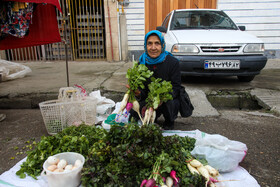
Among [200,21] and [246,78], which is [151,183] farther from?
[200,21]

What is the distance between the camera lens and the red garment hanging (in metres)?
3.54

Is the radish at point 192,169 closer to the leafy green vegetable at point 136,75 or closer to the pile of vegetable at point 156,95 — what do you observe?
the pile of vegetable at point 156,95

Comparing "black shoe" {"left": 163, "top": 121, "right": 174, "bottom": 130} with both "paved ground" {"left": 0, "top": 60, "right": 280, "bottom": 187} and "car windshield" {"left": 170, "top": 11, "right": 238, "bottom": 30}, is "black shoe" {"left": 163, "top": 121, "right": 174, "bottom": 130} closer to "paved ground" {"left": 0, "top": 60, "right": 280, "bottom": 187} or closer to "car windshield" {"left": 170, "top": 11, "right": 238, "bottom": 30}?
"paved ground" {"left": 0, "top": 60, "right": 280, "bottom": 187}

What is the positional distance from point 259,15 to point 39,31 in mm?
7929

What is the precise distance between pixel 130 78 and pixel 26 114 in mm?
2295

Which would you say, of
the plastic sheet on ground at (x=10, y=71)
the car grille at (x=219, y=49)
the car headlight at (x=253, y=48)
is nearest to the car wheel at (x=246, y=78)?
the car headlight at (x=253, y=48)

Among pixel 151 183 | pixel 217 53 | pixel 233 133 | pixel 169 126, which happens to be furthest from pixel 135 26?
pixel 151 183

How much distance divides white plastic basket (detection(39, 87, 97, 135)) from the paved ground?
0.31 metres

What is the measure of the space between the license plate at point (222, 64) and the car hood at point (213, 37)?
0.37m

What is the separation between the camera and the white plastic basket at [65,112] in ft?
9.02

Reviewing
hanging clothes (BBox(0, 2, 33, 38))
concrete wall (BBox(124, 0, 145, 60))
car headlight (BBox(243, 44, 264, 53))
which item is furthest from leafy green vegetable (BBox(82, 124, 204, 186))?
concrete wall (BBox(124, 0, 145, 60))

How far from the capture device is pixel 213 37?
175 inches

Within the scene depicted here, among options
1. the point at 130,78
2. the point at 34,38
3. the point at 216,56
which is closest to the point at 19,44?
the point at 34,38

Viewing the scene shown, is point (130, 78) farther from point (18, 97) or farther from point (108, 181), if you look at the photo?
point (18, 97)
